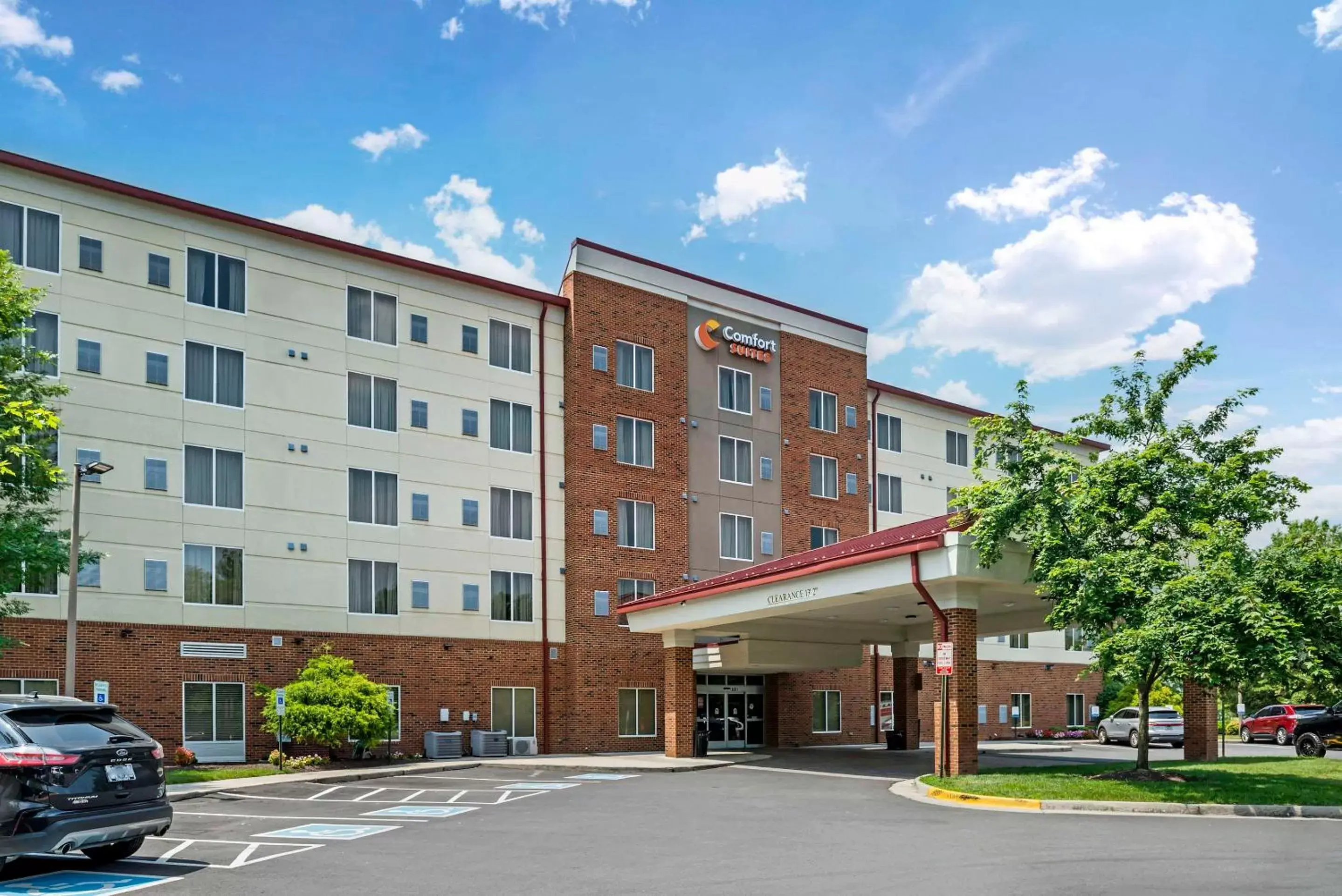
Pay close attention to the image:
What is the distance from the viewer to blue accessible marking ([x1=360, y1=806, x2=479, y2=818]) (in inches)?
766

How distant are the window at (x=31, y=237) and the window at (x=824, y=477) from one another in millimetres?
25457

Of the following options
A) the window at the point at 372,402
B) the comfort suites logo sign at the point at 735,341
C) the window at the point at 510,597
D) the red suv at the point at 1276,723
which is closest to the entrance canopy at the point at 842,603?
the window at the point at 510,597

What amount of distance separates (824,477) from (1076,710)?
18.5 metres

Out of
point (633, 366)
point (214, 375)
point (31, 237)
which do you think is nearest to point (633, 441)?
point (633, 366)

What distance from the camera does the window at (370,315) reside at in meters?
34.4

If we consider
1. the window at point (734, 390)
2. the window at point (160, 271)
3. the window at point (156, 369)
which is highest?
the window at point (160, 271)

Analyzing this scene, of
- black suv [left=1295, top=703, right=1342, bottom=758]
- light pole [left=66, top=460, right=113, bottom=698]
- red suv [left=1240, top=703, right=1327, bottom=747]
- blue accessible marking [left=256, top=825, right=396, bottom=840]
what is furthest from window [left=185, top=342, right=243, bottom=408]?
red suv [left=1240, top=703, right=1327, bottom=747]

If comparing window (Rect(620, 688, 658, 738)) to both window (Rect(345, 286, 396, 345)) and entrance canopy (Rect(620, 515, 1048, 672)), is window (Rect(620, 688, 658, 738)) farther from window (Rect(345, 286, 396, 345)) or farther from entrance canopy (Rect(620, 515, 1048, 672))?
window (Rect(345, 286, 396, 345))

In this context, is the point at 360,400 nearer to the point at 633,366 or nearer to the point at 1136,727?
the point at 633,366

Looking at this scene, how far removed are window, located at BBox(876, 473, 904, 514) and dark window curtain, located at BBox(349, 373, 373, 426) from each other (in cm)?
2128

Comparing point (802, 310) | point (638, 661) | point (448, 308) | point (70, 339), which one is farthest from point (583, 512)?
point (70, 339)

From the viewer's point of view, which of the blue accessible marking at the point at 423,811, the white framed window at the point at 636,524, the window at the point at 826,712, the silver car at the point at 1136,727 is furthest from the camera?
the silver car at the point at 1136,727

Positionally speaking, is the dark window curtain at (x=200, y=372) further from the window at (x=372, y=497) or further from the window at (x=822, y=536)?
the window at (x=822, y=536)

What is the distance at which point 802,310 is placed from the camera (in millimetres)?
44188
